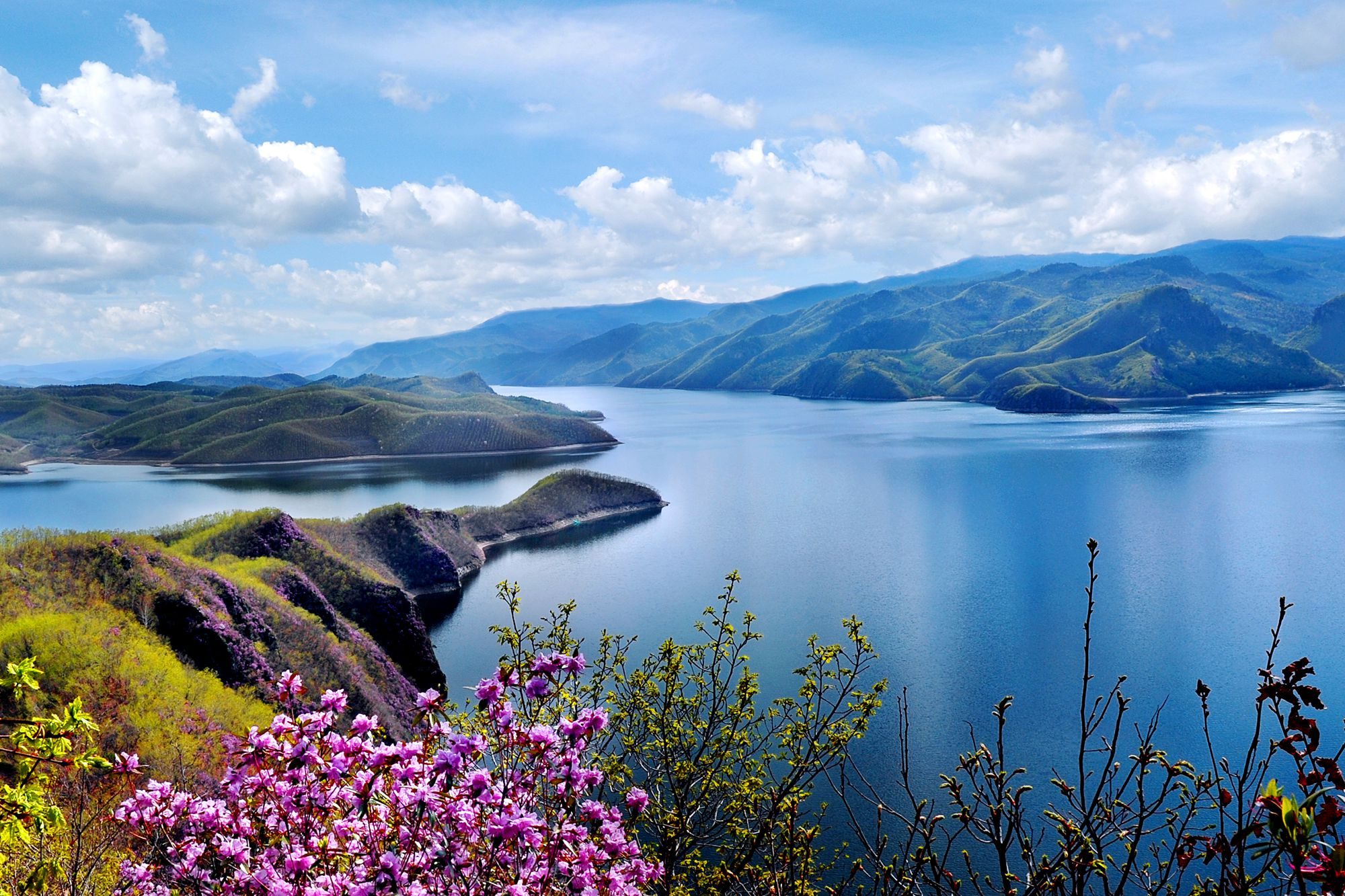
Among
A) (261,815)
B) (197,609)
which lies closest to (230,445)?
(197,609)

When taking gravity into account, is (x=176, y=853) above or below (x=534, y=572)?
above

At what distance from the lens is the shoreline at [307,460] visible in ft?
440

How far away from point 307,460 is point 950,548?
Result: 383ft

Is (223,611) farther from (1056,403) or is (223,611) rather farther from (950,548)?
(1056,403)

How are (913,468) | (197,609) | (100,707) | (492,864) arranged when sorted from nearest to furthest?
1. (492,864)
2. (100,707)
3. (197,609)
4. (913,468)

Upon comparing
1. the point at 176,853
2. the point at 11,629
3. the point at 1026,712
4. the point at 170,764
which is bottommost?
the point at 1026,712

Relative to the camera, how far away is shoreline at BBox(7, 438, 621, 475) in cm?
13425

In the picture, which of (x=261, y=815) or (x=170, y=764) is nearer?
(x=261, y=815)

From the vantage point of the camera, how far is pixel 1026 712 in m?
30.6

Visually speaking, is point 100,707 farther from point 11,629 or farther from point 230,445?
point 230,445

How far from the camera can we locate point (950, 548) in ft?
190

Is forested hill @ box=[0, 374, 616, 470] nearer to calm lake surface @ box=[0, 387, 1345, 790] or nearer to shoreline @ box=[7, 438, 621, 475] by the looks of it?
shoreline @ box=[7, 438, 621, 475]

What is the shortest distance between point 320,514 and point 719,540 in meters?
43.8

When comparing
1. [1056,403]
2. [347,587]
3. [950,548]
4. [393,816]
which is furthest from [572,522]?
[1056,403]
